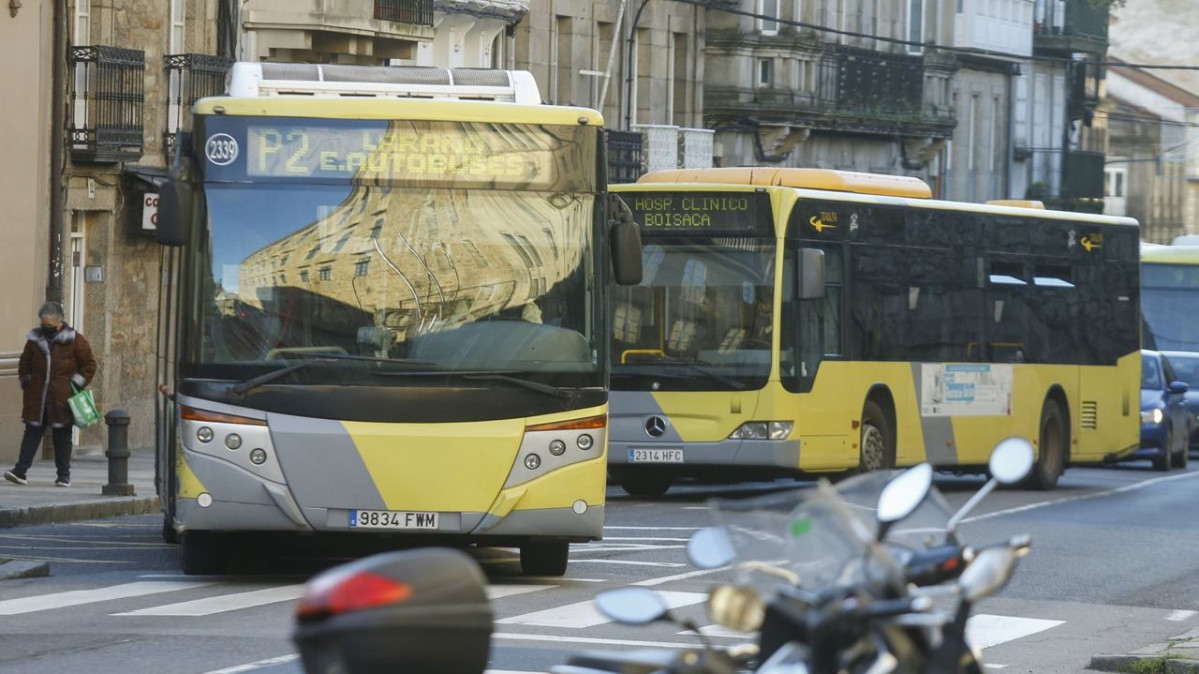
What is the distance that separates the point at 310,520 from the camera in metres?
13.6

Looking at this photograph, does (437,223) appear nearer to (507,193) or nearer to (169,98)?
(507,193)

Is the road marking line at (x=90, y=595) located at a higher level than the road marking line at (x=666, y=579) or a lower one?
higher

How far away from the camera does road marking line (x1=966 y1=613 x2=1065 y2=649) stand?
498 inches

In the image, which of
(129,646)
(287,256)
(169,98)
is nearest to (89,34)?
(169,98)

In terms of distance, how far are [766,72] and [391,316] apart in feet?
137

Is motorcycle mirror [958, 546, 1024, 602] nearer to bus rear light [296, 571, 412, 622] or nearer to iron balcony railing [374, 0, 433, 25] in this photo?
bus rear light [296, 571, 412, 622]

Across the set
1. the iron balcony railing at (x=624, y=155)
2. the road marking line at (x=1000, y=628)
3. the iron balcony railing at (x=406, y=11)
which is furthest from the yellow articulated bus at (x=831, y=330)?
the iron balcony railing at (x=624, y=155)

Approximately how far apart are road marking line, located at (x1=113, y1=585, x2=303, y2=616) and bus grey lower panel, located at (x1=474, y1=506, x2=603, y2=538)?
121 centimetres

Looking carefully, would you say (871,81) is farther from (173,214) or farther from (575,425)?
(173,214)

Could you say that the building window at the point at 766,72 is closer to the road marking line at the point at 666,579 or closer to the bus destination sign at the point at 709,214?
the bus destination sign at the point at 709,214

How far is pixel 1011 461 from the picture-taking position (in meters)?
4.78

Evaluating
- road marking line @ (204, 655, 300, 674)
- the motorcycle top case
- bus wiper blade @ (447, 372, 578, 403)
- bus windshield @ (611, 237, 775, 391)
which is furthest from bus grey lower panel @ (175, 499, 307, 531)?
the motorcycle top case

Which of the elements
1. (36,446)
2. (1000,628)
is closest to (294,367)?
(1000,628)

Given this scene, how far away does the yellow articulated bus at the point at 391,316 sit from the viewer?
44.8ft
